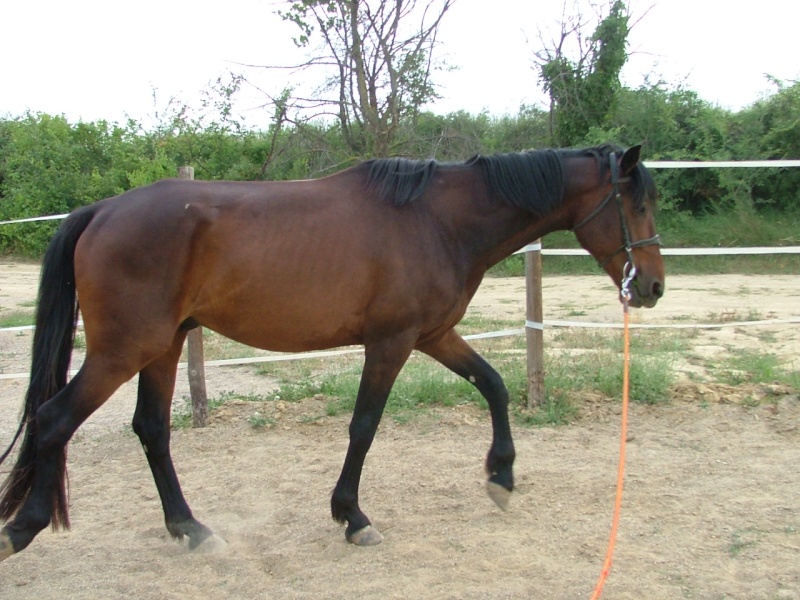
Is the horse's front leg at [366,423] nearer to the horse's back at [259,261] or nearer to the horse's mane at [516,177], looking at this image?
the horse's back at [259,261]

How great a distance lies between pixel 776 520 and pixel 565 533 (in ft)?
3.53

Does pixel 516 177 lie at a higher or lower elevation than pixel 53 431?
higher

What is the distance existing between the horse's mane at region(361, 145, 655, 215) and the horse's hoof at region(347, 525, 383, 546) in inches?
63.6

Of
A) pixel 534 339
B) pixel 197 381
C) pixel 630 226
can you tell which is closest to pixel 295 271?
pixel 630 226

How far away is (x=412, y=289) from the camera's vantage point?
3.32 m

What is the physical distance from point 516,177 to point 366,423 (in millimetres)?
1463

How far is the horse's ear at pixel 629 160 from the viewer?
3350 millimetres

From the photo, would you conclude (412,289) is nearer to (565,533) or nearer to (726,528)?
(565,533)

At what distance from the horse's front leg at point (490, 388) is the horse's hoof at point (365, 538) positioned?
2.25 feet

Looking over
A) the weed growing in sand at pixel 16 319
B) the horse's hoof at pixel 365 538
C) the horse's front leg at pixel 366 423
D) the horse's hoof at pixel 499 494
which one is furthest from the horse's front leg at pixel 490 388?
the weed growing in sand at pixel 16 319

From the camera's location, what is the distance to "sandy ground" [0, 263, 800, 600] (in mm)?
2971

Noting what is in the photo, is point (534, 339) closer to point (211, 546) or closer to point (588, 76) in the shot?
point (211, 546)

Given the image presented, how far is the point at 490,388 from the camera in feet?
12.5

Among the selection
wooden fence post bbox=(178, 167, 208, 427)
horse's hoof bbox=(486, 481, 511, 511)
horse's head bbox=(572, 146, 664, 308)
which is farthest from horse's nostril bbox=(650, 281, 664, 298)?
wooden fence post bbox=(178, 167, 208, 427)
